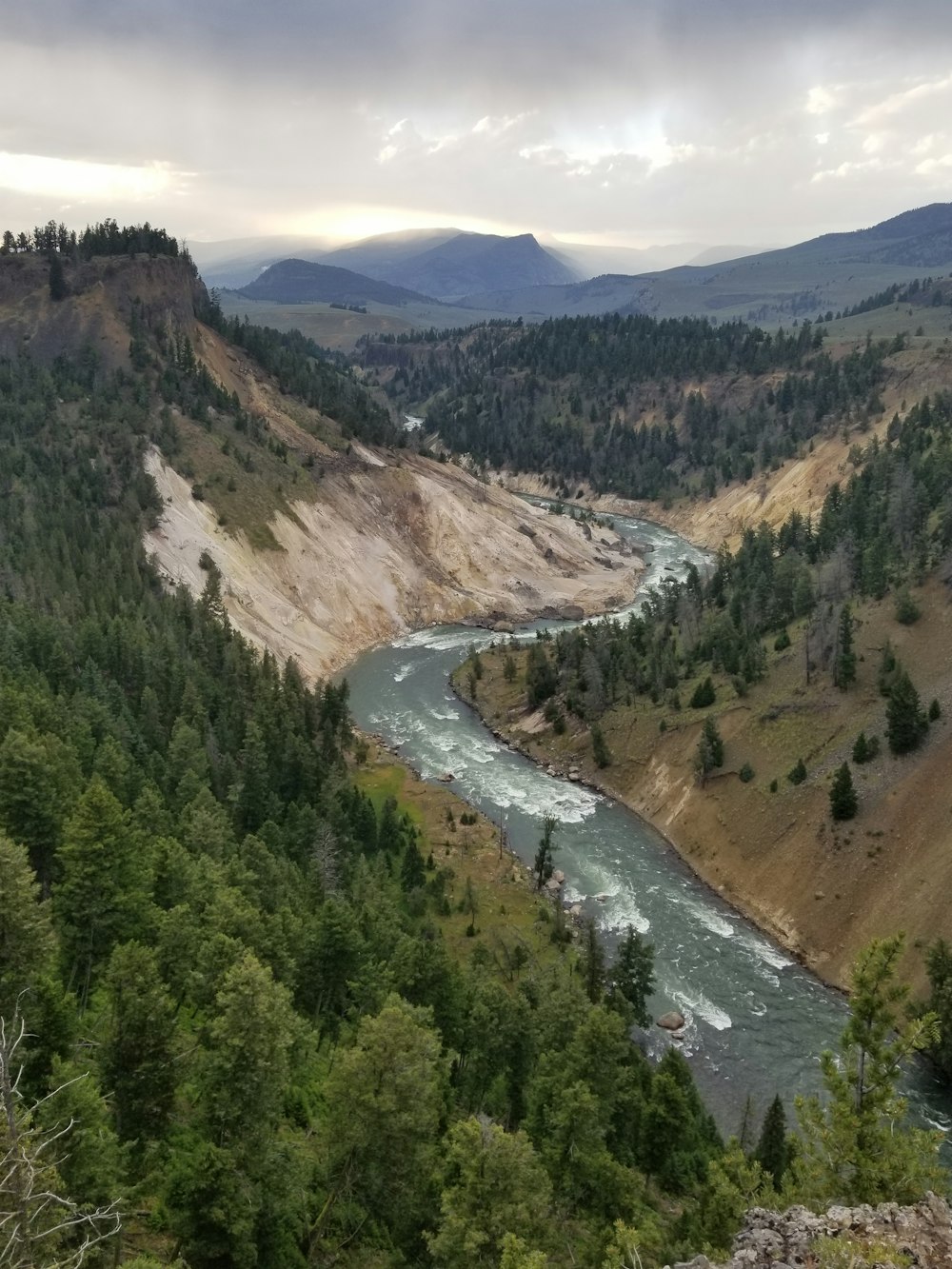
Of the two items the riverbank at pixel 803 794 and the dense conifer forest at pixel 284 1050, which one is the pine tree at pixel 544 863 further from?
the riverbank at pixel 803 794

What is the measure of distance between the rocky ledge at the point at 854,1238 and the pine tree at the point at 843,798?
1956 inches

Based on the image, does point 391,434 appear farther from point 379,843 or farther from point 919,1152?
point 919,1152

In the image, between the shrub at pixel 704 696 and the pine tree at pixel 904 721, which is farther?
the shrub at pixel 704 696

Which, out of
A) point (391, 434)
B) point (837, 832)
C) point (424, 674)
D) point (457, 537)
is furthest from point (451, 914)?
point (391, 434)

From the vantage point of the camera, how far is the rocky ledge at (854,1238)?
42.1 ft

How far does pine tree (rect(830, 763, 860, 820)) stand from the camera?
60.7 meters

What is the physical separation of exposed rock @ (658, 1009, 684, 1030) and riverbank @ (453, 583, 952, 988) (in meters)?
10.6

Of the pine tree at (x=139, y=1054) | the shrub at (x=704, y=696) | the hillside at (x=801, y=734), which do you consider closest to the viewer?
the pine tree at (x=139, y=1054)

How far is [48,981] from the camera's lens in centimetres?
2594

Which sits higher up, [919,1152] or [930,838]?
[919,1152]

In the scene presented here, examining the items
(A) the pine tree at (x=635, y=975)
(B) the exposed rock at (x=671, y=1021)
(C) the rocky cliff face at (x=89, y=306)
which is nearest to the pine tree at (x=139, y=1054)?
(A) the pine tree at (x=635, y=975)

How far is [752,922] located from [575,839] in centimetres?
1551

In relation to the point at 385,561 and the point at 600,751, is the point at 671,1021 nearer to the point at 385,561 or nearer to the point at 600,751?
the point at 600,751

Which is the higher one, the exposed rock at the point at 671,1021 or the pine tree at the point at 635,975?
the pine tree at the point at 635,975
